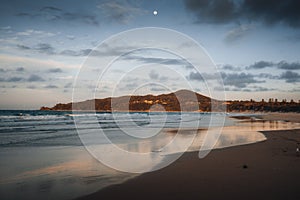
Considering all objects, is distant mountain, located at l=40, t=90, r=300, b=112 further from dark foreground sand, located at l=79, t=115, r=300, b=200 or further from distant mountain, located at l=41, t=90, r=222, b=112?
dark foreground sand, located at l=79, t=115, r=300, b=200

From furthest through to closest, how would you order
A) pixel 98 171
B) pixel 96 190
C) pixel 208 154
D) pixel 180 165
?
pixel 208 154 < pixel 180 165 < pixel 98 171 < pixel 96 190

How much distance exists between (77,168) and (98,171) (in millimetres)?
819

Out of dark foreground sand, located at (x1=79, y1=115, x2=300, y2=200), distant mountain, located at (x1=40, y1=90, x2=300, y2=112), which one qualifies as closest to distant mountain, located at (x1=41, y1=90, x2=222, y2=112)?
distant mountain, located at (x1=40, y1=90, x2=300, y2=112)

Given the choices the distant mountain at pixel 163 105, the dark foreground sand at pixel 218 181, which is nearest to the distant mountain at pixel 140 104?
the distant mountain at pixel 163 105

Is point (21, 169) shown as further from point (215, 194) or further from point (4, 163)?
point (215, 194)

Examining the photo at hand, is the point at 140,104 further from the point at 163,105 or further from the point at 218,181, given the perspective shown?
the point at 218,181

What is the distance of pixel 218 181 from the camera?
641 cm

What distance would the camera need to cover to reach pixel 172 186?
6.12 meters

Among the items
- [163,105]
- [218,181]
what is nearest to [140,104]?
[163,105]

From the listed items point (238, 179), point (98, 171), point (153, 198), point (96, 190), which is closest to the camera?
point (153, 198)

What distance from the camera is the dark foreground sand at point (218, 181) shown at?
547 cm

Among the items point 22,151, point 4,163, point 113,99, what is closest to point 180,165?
point 4,163

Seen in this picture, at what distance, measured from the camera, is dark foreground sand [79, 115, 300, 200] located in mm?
5469

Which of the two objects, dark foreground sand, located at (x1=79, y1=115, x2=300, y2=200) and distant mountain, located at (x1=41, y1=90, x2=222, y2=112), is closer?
dark foreground sand, located at (x1=79, y1=115, x2=300, y2=200)
